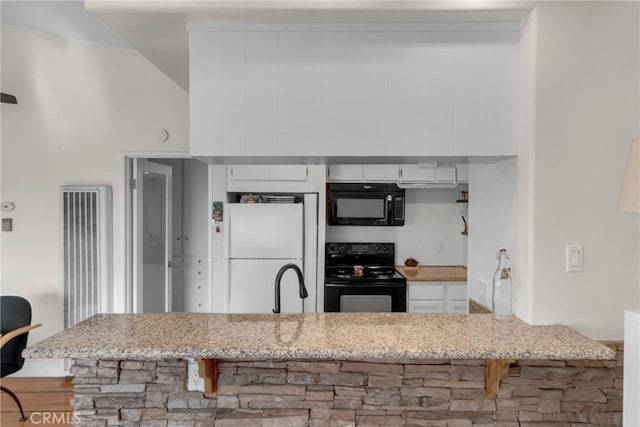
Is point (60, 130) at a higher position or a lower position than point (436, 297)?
higher

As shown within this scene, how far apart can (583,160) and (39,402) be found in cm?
372

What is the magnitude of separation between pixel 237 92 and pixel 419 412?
1.47 metres

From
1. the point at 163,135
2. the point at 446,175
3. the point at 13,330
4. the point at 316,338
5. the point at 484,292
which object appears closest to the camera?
the point at 316,338

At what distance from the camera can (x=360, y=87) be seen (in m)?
1.72

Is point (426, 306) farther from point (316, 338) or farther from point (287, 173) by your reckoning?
point (316, 338)

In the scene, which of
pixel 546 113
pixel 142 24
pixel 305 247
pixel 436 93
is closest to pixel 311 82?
pixel 436 93

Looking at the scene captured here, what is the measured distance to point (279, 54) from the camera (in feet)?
5.65

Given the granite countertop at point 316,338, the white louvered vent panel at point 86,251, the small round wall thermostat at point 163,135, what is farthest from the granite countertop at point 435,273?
the white louvered vent panel at point 86,251

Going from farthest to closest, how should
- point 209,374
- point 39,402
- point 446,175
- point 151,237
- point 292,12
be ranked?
point 446,175 < point 151,237 < point 39,402 < point 292,12 < point 209,374

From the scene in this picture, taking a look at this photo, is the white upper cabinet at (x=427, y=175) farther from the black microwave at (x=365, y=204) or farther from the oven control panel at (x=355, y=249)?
the oven control panel at (x=355, y=249)

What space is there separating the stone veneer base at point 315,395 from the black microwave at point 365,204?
7.78 ft

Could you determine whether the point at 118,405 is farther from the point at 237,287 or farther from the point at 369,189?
the point at 369,189

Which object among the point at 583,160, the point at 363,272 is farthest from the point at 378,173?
the point at 583,160

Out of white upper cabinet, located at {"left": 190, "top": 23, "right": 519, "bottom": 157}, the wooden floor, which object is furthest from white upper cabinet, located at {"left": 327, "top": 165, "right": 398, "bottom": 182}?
the wooden floor
